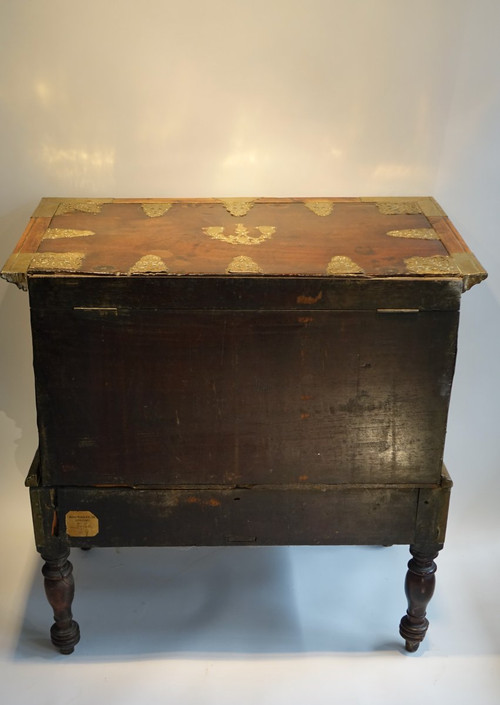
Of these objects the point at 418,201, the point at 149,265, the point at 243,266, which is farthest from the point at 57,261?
the point at 418,201

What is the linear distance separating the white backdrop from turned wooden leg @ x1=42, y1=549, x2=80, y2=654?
0.55 ft

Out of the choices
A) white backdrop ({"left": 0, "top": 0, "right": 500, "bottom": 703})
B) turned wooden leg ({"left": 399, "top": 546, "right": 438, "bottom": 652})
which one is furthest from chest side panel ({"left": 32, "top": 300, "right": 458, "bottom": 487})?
white backdrop ({"left": 0, "top": 0, "right": 500, "bottom": 703})

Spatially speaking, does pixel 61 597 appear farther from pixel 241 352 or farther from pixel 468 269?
pixel 468 269

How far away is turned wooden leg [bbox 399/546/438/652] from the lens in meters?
2.16

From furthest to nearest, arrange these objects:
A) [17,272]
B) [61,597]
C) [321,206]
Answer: [321,206]
[61,597]
[17,272]

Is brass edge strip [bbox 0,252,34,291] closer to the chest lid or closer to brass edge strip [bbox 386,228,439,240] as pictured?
the chest lid

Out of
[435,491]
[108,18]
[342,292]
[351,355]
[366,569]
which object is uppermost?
[108,18]

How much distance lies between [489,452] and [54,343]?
142 centimetres

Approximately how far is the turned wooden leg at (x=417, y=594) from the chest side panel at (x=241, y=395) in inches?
9.3

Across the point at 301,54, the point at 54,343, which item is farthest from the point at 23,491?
the point at 301,54

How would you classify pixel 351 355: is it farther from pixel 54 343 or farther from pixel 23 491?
pixel 23 491

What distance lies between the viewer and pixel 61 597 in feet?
7.07

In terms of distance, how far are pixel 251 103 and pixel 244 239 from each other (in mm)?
484

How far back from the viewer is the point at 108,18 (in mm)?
2268
